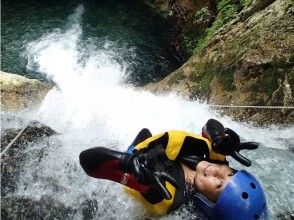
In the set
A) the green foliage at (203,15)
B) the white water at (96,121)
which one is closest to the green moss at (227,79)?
the white water at (96,121)

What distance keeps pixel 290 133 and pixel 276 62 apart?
140 cm

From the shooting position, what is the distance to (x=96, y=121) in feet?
23.2

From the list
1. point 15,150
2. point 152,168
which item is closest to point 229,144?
point 152,168

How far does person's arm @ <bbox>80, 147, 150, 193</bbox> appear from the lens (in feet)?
11.5

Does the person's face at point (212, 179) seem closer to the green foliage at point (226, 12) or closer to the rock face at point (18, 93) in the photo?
the rock face at point (18, 93)

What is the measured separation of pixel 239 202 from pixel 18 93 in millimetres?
5532

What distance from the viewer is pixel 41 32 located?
13055mm

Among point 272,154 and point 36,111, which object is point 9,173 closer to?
point 36,111

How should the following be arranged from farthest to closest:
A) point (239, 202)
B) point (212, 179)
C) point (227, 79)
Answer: point (227, 79)
point (212, 179)
point (239, 202)

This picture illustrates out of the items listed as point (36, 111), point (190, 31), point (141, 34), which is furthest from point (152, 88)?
point (141, 34)

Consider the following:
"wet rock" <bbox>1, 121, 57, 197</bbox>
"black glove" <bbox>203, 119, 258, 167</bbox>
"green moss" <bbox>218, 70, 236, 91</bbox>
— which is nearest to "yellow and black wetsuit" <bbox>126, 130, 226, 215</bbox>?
"black glove" <bbox>203, 119, 258, 167</bbox>

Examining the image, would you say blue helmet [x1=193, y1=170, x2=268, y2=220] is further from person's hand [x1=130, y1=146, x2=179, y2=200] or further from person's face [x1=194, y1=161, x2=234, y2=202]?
person's hand [x1=130, y1=146, x2=179, y2=200]

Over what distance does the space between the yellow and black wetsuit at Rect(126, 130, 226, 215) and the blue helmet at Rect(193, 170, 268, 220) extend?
14.5 inches

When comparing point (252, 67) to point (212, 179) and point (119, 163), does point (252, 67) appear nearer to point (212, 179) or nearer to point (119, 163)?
point (212, 179)
